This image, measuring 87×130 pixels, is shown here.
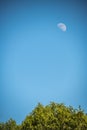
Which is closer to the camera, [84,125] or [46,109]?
[84,125]

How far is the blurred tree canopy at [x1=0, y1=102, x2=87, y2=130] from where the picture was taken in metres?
47.6

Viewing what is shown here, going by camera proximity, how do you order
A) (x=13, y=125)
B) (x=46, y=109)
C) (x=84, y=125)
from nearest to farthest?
(x=84, y=125) → (x=46, y=109) → (x=13, y=125)

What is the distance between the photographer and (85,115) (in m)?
49.2

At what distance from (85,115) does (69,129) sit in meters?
3.47

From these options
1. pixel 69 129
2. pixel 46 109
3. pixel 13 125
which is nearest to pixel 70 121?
pixel 69 129

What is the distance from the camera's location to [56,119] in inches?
1908

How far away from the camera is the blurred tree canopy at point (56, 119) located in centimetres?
4756

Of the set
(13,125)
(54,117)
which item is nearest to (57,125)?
(54,117)

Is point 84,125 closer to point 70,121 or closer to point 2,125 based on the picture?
point 70,121

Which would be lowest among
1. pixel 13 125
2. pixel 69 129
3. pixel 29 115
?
pixel 69 129

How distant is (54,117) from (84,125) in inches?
183

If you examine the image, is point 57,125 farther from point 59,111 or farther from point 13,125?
point 13,125

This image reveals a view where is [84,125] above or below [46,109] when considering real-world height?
below

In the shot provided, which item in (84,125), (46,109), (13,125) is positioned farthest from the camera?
(13,125)
